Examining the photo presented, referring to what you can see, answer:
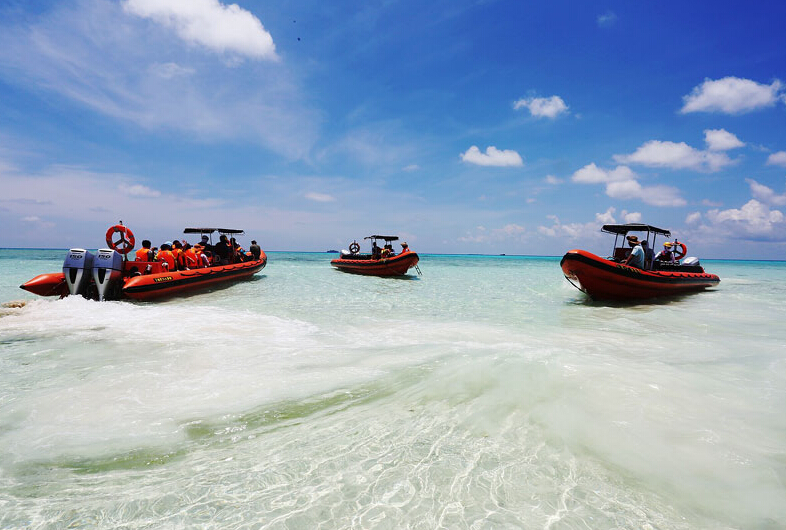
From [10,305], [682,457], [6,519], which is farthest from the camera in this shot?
[10,305]

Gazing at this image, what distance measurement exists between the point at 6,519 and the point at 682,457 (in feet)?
13.3

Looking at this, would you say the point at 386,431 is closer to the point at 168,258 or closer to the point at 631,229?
the point at 168,258

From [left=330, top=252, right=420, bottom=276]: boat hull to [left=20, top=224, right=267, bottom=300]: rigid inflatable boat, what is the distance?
30.1ft

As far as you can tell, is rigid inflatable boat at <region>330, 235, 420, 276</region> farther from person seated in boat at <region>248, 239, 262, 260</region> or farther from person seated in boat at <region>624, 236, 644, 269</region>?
person seated in boat at <region>624, 236, 644, 269</region>

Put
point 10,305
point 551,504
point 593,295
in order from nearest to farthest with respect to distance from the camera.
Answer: point 551,504
point 10,305
point 593,295

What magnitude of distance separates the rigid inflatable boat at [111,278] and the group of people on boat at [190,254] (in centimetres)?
41

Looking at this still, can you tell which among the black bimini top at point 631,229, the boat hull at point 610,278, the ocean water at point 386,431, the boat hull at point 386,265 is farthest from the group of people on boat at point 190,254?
the black bimini top at point 631,229

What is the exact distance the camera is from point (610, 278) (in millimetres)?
10305

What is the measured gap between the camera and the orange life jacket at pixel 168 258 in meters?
10.9

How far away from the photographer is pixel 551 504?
204cm

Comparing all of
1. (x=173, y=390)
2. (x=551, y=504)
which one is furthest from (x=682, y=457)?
(x=173, y=390)

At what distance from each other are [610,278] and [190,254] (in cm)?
1272

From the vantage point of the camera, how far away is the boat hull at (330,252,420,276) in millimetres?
17547

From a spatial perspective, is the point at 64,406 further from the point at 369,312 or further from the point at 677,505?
the point at 369,312
